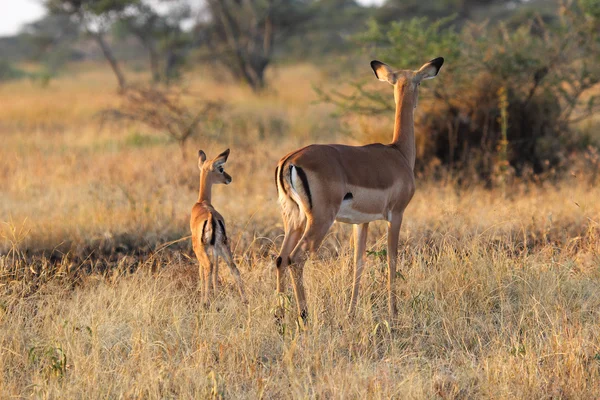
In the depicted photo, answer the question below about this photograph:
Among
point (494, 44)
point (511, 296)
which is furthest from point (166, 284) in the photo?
point (494, 44)

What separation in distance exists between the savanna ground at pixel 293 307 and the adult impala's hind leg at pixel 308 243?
0.23 m

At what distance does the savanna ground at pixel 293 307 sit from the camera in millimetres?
3510

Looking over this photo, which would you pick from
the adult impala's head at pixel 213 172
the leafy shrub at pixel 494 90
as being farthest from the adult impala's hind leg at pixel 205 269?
the leafy shrub at pixel 494 90

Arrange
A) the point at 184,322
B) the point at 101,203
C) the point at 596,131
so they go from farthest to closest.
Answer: the point at 596,131, the point at 101,203, the point at 184,322

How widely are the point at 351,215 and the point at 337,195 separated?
25cm

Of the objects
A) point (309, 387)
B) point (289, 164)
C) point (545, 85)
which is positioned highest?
point (545, 85)

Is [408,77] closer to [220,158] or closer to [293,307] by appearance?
[220,158]

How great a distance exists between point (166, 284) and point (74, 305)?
600mm

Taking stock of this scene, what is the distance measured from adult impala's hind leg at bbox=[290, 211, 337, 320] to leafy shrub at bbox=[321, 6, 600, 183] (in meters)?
4.53

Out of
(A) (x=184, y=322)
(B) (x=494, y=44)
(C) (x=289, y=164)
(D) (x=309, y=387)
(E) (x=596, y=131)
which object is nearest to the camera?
(D) (x=309, y=387)

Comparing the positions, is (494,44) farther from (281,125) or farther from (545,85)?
(281,125)

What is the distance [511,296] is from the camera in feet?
15.3

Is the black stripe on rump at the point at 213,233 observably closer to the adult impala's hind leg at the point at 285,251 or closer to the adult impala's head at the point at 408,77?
the adult impala's hind leg at the point at 285,251

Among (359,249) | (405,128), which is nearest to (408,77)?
(405,128)
